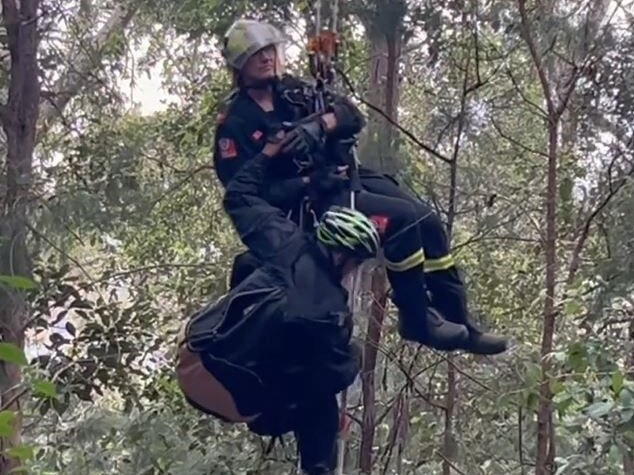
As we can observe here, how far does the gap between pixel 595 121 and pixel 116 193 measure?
156 centimetres

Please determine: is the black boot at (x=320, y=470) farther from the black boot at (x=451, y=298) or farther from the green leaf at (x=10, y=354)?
the green leaf at (x=10, y=354)

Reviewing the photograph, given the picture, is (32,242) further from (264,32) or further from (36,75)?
(264,32)

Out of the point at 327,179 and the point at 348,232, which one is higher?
the point at 327,179

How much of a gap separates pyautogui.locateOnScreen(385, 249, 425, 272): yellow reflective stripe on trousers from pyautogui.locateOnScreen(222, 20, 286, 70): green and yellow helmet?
0.43 m

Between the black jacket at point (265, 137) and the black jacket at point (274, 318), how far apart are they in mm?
32

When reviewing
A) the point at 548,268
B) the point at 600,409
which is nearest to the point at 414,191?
the point at 548,268

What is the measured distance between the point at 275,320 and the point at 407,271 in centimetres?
29

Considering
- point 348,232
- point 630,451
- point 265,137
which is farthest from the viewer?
point 630,451

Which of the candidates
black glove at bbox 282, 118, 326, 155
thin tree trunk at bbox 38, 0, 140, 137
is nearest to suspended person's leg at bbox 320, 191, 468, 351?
black glove at bbox 282, 118, 326, 155

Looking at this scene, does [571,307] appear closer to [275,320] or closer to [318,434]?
[318,434]

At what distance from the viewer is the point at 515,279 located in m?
4.18

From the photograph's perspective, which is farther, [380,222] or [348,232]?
[380,222]

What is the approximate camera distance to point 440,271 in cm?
218

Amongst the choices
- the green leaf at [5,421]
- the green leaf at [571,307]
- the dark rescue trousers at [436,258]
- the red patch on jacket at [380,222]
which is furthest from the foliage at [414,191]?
the green leaf at [5,421]
